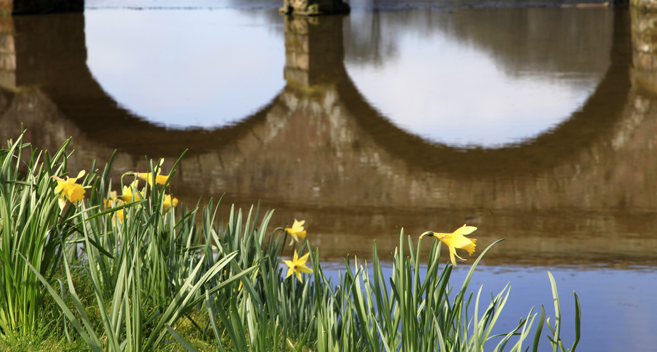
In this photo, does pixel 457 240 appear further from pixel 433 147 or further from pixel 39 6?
pixel 39 6

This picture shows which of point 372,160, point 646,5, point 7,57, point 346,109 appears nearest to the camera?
point 372,160

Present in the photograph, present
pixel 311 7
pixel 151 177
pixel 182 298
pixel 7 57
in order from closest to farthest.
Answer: pixel 182 298 → pixel 151 177 → pixel 7 57 → pixel 311 7

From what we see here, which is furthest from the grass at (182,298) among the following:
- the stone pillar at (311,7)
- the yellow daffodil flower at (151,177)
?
the stone pillar at (311,7)

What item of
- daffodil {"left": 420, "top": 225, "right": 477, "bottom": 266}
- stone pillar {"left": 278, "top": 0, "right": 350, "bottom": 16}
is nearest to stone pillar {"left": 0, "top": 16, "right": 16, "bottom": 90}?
stone pillar {"left": 278, "top": 0, "right": 350, "bottom": 16}

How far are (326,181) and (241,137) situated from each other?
124 cm

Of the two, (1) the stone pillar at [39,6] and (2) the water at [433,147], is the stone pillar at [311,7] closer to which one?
(2) the water at [433,147]

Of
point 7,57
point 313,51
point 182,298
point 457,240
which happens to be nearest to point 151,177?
point 182,298

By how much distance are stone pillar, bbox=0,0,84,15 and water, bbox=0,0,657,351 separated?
3246 millimetres

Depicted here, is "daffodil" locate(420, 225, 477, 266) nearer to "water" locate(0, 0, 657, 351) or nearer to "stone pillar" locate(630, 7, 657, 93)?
"water" locate(0, 0, 657, 351)

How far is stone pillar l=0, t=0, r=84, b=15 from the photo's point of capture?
13289 mm

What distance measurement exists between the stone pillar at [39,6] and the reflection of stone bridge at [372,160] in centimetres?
684

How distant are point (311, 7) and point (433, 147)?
355 inches

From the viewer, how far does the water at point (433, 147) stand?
3186mm

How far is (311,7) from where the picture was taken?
530 inches
